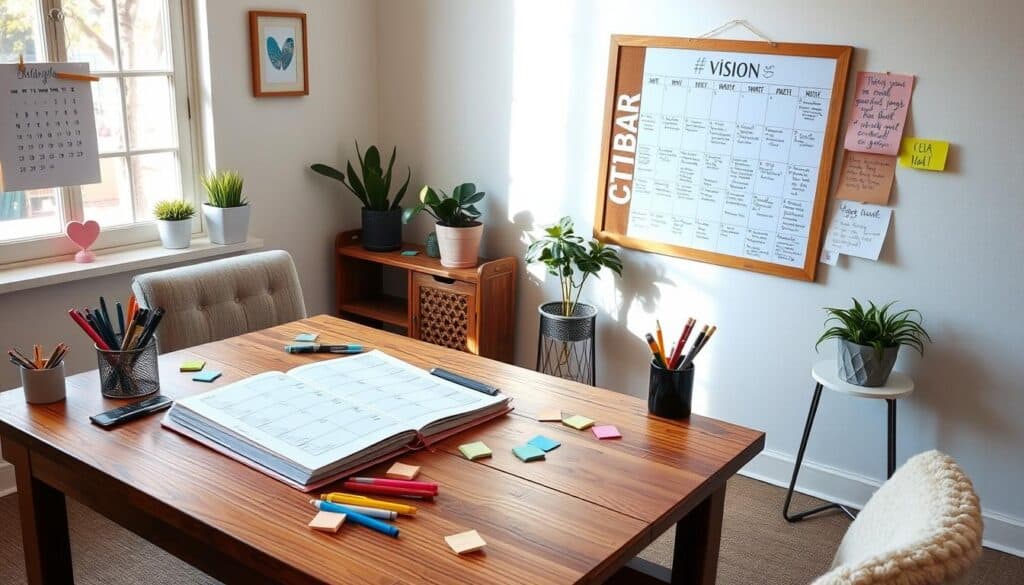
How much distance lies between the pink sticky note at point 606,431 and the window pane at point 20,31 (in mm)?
2266

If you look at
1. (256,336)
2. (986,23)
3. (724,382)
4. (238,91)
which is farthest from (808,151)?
(238,91)

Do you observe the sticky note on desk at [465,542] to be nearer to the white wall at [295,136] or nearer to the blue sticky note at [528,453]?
the blue sticky note at [528,453]

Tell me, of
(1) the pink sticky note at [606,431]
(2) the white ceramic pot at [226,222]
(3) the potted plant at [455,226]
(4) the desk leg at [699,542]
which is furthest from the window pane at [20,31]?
(4) the desk leg at [699,542]

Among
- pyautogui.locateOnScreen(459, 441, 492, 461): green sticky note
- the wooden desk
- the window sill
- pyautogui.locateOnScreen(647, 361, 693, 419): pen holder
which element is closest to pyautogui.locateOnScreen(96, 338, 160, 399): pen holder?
the wooden desk

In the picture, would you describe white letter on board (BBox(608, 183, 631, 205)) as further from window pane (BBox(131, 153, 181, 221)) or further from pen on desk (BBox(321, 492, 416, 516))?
pen on desk (BBox(321, 492, 416, 516))

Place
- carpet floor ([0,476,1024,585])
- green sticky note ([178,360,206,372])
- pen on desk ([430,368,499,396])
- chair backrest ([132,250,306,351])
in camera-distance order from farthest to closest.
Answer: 1. carpet floor ([0,476,1024,585])
2. chair backrest ([132,250,306,351])
3. green sticky note ([178,360,206,372])
4. pen on desk ([430,368,499,396])

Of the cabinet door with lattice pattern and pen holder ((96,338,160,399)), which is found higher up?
pen holder ((96,338,160,399))

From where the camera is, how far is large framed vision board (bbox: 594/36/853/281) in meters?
2.98

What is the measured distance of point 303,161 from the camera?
150 inches

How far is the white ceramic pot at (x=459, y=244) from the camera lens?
11.8 ft

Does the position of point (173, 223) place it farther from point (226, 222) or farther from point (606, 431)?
point (606, 431)

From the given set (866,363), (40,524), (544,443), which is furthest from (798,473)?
(40,524)

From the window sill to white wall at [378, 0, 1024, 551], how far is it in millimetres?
1003

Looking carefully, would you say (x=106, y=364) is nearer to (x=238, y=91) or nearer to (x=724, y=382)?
(x=238, y=91)
